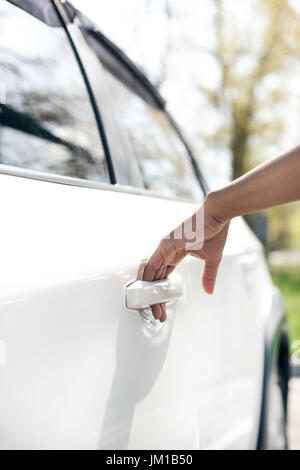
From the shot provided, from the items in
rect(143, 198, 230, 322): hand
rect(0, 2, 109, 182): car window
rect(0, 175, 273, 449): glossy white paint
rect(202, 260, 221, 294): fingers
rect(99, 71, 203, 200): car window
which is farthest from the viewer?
rect(99, 71, 203, 200): car window

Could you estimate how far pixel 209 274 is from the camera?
160 centimetres

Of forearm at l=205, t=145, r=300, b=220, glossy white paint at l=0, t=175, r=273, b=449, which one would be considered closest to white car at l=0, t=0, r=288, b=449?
glossy white paint at l=0, t=175, r=273, b=449

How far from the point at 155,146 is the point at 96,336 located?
114 cm

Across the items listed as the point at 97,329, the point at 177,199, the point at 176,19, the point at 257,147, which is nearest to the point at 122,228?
the point at 97,329

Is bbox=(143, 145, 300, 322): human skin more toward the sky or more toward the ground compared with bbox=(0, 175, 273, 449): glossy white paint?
more toward the sky

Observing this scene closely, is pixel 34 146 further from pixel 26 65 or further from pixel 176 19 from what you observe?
pixel 176 19

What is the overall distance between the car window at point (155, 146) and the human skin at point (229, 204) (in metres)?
0.43

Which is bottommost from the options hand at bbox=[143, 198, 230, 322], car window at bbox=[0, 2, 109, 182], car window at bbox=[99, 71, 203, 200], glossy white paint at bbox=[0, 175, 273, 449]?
glossy white paint at bbox=[0, 175, 273, 449]

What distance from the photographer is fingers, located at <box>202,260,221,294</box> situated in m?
1.59

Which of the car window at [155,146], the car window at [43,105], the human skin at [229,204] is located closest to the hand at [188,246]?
the human skin at [229,204]

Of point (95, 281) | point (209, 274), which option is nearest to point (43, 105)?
point (95, 281)

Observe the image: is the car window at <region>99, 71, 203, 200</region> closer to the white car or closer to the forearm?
the white car

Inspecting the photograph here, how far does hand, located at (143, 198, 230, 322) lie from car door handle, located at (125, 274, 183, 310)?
0.07ft

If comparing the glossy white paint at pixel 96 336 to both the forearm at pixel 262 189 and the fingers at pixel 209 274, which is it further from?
the forearm at pixel 262 189
